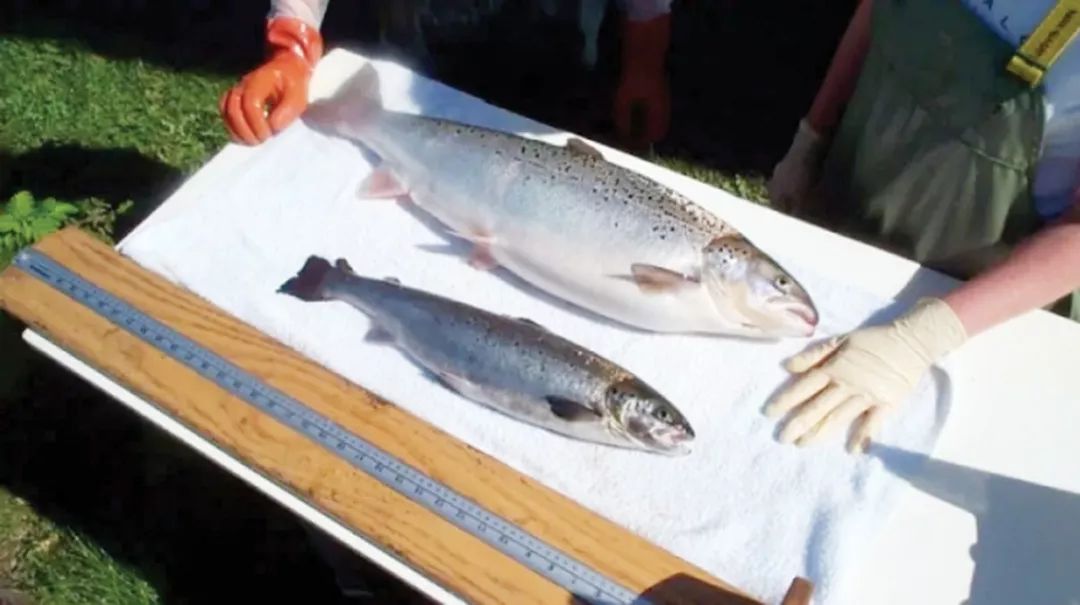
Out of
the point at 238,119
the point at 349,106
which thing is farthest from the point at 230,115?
the point at 349,106

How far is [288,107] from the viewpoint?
205 cm

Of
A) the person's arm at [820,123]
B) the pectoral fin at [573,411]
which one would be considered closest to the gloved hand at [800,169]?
the person's arm at [820,123]

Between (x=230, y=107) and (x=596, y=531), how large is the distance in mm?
949

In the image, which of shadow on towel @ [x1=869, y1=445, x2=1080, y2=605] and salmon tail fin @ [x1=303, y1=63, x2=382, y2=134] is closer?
shadow on towel @ [x1=869, y1=445, x2=1080, y2=605]

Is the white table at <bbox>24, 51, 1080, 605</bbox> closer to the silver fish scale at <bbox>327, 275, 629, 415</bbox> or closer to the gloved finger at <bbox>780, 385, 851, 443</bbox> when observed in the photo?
the gloved finger at <bbox>780, 385, 851, 443</bbox>

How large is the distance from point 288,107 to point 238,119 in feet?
0.27

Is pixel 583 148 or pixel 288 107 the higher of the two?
pixel 583 148

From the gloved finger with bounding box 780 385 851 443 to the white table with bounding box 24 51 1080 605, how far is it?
0.13 metres

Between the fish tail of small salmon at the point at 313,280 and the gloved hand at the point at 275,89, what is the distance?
0.31 meters

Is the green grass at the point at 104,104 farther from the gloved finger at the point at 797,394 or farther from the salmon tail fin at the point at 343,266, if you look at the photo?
the gloved finger at the point at 797,394

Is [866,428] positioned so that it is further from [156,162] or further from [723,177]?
[156,162]

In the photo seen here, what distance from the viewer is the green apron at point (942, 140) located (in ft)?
5.66

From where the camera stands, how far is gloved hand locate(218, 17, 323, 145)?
2.02 metres

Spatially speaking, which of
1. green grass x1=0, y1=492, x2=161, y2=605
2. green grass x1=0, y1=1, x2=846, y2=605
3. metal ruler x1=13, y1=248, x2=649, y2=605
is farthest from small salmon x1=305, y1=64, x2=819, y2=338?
green grass x1=0, y1=492, x2=161, y2=605
